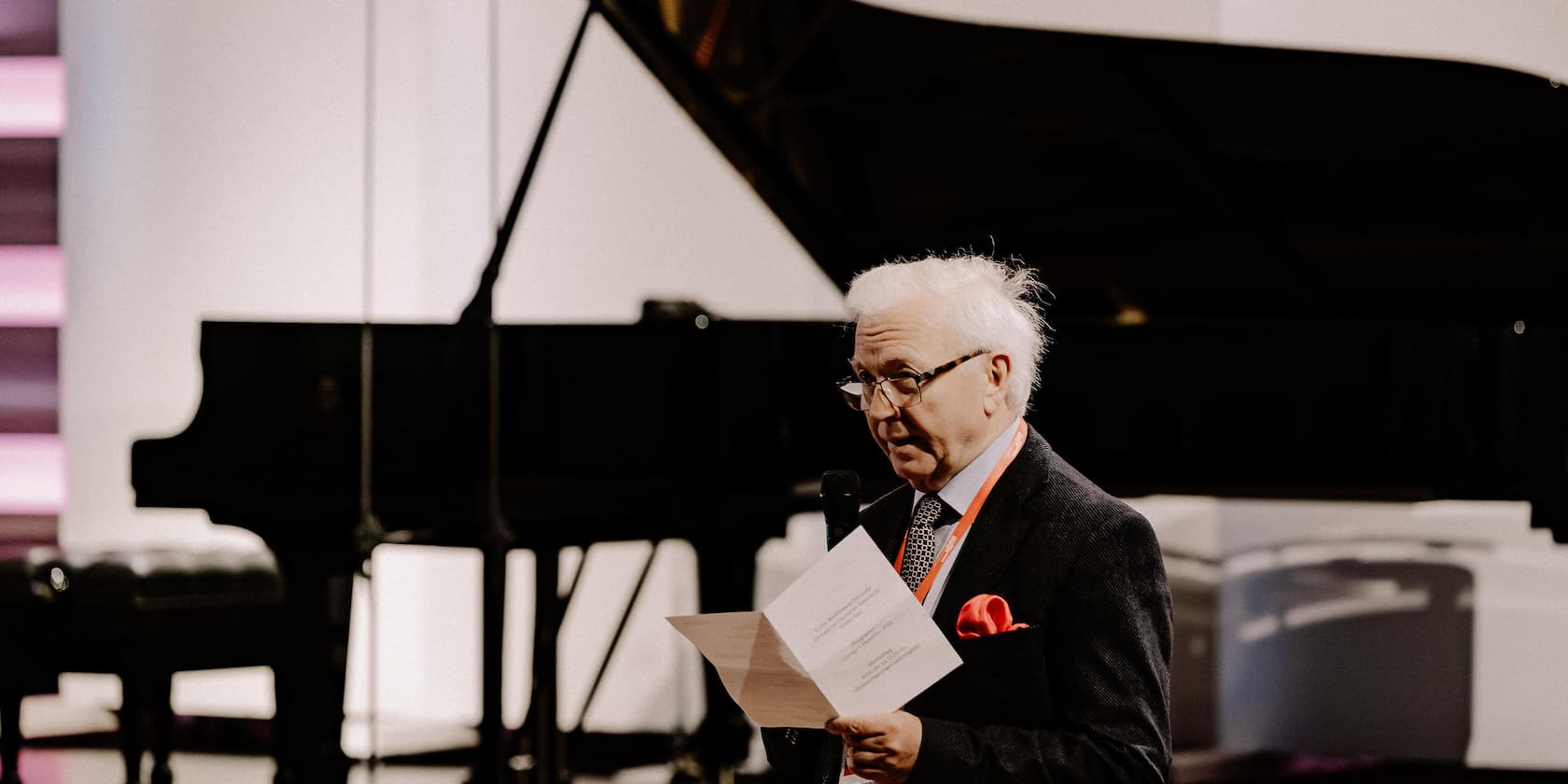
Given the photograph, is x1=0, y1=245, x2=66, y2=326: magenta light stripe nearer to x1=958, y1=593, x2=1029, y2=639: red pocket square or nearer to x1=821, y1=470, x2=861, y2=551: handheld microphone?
x1=821, y1=470, x2=861, y2=551: handheld microphone

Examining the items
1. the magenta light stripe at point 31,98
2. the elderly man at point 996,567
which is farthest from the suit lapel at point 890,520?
the magenta light stripe at point 31,98

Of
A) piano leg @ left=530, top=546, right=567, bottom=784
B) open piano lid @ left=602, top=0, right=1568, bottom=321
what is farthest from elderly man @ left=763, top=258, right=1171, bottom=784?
piano leg @ left=530, top=546, right=567, bottom=784

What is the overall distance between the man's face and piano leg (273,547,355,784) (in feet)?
7.52

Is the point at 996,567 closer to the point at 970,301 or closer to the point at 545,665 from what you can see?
the point at 970,301

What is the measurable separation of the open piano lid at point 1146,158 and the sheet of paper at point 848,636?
2675mm

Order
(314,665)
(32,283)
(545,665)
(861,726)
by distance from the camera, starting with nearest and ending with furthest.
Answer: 1. (861,726)
2. (314,665)
3. (545,665)
4. (32,283)

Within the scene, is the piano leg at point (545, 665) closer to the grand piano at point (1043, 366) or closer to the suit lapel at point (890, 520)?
the grand piano at point (1043, 366)

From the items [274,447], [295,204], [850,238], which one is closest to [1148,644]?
[274,447]

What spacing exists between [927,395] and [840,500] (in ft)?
0.41

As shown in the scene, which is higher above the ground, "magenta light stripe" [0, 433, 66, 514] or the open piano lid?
the open piano lid

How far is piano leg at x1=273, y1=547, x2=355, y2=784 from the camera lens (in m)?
3.46

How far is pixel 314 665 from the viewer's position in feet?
11.5

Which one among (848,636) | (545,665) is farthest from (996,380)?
(545,665)

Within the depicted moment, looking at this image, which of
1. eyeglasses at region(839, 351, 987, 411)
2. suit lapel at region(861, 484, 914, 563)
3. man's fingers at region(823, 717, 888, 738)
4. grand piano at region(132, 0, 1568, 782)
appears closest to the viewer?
man's fingers at region(823, 717, 888, 738)
